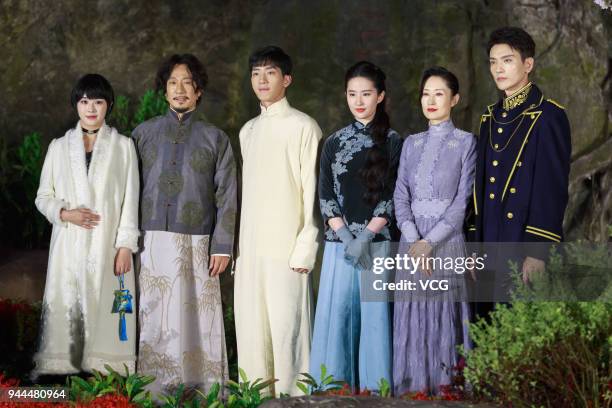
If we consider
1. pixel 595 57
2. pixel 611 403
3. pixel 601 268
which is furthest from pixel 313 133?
pixel 595 57

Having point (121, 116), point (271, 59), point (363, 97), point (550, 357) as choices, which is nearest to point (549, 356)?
point (550, 357)

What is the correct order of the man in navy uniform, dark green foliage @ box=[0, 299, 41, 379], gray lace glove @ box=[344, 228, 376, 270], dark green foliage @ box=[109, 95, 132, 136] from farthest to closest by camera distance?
1. dark green foliage @ box=[109, 95, 132, 136]
2. dark green foliage @ box=[0, 299, 41, 379]
3. gray lace glove @ box=[344, 228, 376, 270]
4. the man in navy uniform

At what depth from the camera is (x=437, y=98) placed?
6.21 m

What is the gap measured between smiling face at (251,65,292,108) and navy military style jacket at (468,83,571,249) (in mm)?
1318

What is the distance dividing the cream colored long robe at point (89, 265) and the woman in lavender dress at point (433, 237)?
5.55 ft

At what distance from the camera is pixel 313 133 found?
21.3 feet

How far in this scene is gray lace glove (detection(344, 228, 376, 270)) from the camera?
618cm

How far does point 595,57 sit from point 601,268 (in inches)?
142

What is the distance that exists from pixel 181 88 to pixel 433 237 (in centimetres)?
184

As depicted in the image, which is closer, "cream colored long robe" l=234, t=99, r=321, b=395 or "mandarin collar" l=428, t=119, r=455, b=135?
"mandarin collar" l=428, t=119, r=455, b=135

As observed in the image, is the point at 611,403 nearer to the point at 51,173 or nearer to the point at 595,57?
the point at 51,173

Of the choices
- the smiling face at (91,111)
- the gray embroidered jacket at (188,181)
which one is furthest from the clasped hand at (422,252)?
the smiling face at (91,111)

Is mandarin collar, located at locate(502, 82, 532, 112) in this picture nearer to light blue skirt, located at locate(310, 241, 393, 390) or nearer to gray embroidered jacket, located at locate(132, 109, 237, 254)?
light blue skirt, located at locate(310, 241, 393, 390)

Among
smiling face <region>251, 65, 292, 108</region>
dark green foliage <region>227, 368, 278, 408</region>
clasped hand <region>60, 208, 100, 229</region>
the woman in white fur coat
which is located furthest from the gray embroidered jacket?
dark green foliage <region>227, 368, 278, 408</region>
